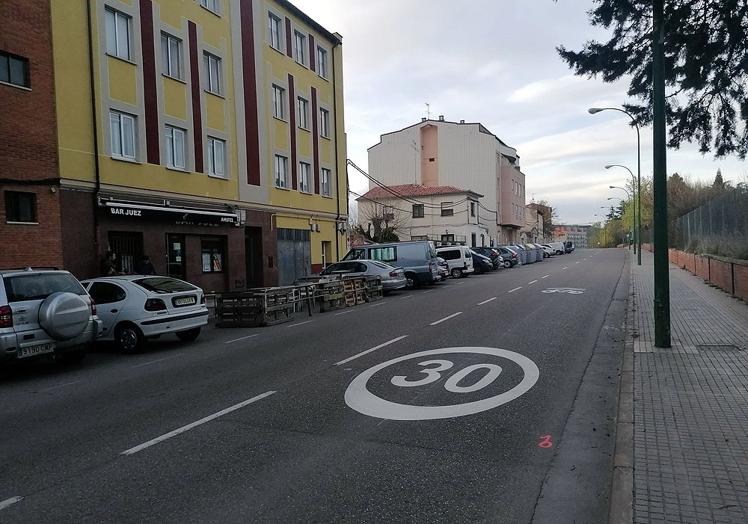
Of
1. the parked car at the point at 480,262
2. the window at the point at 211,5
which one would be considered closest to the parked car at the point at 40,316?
the window at the point at 211,5

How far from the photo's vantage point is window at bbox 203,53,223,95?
21812mm

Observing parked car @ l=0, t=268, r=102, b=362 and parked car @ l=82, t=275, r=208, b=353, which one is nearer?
parked car @ l=0, t=268, r=102, b=362

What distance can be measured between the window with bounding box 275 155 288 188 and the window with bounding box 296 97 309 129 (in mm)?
2421

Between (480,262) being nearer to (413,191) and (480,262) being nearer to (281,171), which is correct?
(281,171)

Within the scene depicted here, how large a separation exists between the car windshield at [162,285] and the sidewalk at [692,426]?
8716 millimetres

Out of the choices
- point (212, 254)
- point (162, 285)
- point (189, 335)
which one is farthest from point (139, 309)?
point (212, 254)

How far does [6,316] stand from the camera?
8508 mm

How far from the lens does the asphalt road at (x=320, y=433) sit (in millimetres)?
3928

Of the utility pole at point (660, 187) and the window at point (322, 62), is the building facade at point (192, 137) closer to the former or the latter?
the window at point (322, 62)

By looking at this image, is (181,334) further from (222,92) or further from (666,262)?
(222,92)

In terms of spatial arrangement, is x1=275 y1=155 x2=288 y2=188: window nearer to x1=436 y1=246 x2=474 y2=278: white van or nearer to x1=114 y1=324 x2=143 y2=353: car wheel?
x1=436 y1=246 x2=474 y2=278: white van

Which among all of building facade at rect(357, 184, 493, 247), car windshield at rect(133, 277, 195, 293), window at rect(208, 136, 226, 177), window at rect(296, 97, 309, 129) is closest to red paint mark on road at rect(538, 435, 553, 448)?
car windshield at rect(133, 277, 195, 293)

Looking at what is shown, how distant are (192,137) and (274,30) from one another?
8.67 meters

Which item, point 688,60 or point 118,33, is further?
point 118,33
